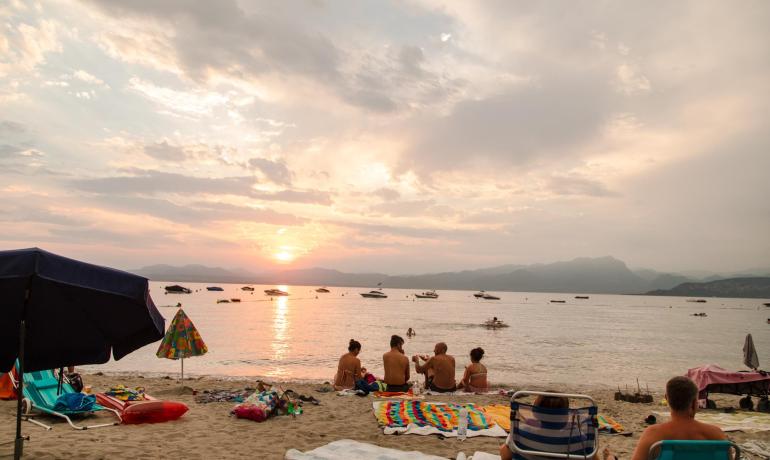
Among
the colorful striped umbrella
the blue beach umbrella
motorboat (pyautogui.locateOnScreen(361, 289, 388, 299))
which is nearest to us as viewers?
the blue beach umbrella

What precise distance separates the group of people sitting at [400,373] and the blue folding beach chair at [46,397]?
5.22 metres

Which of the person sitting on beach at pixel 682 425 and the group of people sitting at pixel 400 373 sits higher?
the person sitting on beach at pixel 682 425

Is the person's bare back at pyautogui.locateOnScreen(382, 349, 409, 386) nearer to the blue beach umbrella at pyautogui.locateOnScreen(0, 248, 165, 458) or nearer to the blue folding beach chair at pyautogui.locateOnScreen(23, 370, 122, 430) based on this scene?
the blue folding beach chair at pyautogui.locateOnScreen(23, 370, 122, 430)

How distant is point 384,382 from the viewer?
11.2 metres

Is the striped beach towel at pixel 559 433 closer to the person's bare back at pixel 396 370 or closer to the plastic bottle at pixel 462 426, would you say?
the plastic bottle at pixel 462 426

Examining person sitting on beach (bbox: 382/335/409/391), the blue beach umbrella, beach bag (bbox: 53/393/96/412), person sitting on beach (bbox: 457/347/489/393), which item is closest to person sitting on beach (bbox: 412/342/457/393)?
person sitting on beach (bbox: 457/347/489/393)

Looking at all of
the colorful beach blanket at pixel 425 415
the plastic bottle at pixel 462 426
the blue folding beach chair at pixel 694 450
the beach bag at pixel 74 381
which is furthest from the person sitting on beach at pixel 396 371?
the blue folding beach chair at pixel 694 450

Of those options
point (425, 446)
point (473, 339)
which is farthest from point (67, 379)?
point (473, 339)

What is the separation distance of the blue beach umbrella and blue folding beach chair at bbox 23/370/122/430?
2.61 metres

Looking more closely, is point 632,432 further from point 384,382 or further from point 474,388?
point 384,382

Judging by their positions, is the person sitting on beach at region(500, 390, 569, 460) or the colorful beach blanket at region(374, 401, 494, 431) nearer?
the person sitting on beach at region(500, 390, 569, 460)

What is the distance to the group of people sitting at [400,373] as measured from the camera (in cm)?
1095

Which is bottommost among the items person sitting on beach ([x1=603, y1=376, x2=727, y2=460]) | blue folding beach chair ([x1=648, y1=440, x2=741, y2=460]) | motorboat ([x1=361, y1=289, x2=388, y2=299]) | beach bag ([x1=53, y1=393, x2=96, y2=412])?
motorboat ([x1=361, y1=289, x2=388, y2=299])

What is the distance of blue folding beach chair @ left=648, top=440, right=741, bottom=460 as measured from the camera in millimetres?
3402
